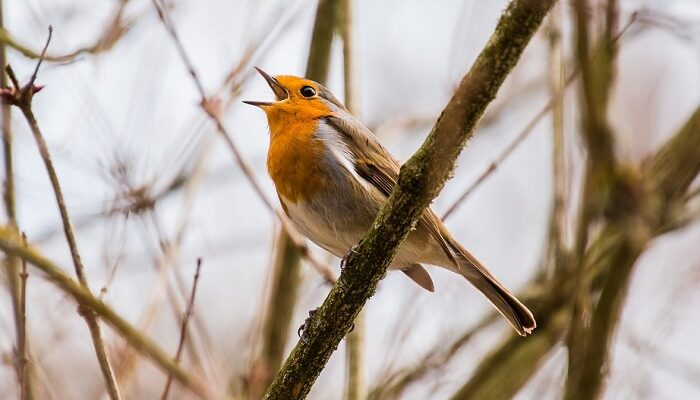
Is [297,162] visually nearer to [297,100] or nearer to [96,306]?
[297,100]

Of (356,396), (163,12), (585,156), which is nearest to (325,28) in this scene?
(163,12)

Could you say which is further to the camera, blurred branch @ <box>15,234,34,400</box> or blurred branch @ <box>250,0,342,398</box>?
blurred branch @ <box>250,0,342,398</box>

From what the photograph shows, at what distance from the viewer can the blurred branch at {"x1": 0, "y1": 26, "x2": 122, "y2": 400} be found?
112 inches

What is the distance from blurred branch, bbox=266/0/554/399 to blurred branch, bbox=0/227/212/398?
0.36 meters

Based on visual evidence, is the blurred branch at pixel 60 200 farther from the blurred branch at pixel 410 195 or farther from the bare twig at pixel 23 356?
the blurred branch at pixel 410 195

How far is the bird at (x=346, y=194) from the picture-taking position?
408cm

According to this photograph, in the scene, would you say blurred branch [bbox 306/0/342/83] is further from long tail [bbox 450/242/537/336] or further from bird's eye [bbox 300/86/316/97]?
long tail [bbox 450/242/537/336]

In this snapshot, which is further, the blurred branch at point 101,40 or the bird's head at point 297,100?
the bird's head at point 297,100

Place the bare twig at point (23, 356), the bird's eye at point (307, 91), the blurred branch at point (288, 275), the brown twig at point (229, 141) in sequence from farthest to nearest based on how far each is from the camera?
the blurred branch at point (288, 275)
the bird's eye at point (307, 91)
the brown twig at point (229, 141)
the bare twig at point (23, 356)

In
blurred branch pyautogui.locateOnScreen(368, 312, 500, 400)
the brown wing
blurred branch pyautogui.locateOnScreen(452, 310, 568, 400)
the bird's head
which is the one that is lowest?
blurred branch pyautogui.locateOnScreen(452, 310, 568, 400)

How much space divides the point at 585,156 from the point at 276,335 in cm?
305

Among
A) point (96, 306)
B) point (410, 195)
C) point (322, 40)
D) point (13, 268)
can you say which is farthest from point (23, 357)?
point (322, 40)

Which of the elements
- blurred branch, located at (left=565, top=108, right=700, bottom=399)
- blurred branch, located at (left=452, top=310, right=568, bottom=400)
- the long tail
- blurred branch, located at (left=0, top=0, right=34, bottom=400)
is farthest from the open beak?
blurred branch, located at (left=565, top=108, right=700, bottom=399)

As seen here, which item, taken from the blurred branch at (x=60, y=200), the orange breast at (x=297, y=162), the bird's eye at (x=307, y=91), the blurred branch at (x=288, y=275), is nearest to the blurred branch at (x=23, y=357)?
the blurred branch at (x=60, y=200)
